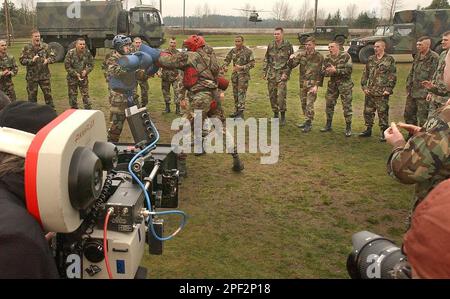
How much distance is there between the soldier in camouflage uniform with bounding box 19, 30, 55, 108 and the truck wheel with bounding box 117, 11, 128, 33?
1166cm

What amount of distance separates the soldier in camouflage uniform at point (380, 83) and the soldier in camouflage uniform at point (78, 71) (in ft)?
21.4

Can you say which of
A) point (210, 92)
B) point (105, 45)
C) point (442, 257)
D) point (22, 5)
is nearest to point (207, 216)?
point (210, 92)

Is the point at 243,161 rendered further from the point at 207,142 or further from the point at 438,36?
the point at 438,36

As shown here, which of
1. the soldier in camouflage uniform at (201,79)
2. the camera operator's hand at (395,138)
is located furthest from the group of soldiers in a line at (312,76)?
the camera operator's hand at (395,138)

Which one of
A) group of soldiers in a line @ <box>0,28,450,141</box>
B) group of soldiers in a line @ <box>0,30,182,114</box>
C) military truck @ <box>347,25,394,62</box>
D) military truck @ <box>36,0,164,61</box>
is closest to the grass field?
group of soldiers in a line @ <box>0,28,450,141</box>

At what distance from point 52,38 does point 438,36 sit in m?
18.9

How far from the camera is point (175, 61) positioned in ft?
17.7

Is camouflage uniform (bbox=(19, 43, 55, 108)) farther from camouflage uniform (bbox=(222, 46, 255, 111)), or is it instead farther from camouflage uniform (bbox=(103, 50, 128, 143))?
camouflage uniform (bbox=(222, 46, 255, 111))

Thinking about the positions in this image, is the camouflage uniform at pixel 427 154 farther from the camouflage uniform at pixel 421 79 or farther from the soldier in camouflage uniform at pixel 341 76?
the soldier in camouflage uniform at pixel 341 76

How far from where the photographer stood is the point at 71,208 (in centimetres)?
145

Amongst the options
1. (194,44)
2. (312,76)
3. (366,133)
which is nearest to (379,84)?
(366,133)

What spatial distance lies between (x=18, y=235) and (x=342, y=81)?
8.05 meters

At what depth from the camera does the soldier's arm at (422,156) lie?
2.33m

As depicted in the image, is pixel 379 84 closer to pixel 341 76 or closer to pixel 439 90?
pixel 341 76
